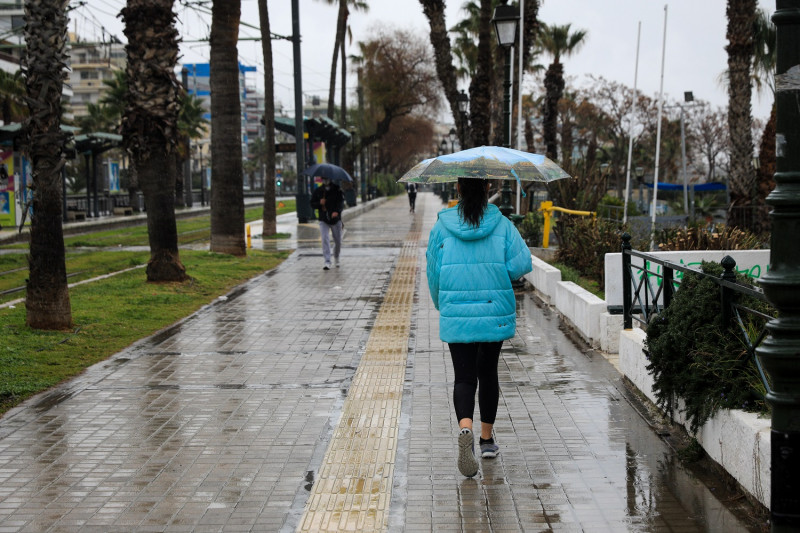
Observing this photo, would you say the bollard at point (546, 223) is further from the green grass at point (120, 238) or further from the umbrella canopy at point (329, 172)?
the green grass at point (120, 238)

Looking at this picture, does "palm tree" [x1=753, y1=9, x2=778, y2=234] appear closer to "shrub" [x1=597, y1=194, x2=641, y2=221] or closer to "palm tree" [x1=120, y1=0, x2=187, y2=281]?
"shrub" [x1=597, y1=194, x2=641, y2=221]

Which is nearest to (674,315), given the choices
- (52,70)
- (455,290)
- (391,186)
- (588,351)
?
(455,290)

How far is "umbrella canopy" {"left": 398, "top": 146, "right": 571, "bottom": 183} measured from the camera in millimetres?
5551

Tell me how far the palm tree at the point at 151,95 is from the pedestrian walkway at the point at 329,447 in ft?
13.7

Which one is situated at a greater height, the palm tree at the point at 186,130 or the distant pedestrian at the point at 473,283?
the palm tree at the point at 186,130

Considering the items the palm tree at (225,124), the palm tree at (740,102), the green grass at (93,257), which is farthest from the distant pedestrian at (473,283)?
the palm tree at (740,102)

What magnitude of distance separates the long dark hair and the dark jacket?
36.0 feet

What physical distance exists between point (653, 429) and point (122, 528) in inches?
136

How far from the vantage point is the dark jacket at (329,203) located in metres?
16.4

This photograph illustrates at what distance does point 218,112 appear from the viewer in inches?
701

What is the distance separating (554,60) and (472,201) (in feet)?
116

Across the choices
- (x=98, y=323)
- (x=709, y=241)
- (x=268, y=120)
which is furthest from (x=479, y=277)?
Answer: (x=268, y=120)

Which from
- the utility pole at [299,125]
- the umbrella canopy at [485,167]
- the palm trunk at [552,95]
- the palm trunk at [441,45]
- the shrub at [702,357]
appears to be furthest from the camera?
the palm trunk at [552,95]

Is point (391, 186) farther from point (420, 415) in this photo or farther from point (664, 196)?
point (420, 415)
